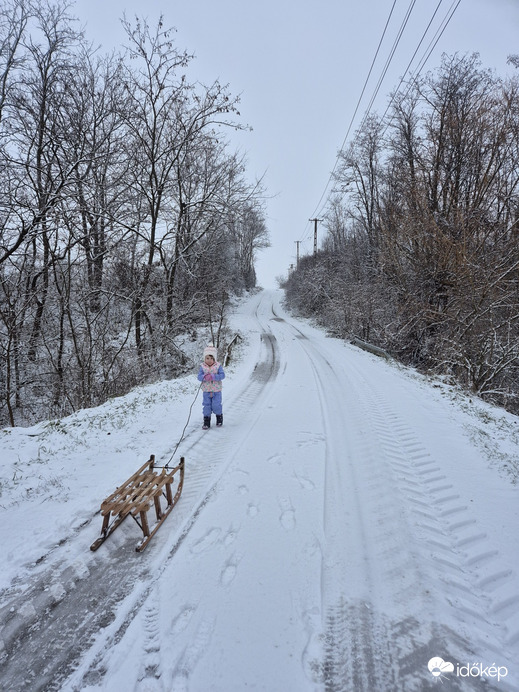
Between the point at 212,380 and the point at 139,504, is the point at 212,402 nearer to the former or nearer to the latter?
the point at 212,380

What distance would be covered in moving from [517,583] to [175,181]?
51.2 feet

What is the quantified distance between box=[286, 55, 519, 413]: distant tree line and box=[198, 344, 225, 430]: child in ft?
25.2

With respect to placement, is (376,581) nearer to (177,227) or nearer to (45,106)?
(177,227)

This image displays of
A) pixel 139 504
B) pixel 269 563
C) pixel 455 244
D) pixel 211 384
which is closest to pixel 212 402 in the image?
pixel 211 384

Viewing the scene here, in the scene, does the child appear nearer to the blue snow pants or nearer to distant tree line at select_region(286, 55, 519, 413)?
the blue snow pants

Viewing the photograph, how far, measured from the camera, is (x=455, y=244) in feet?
38.5

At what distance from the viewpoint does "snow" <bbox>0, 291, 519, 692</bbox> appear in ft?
7.77

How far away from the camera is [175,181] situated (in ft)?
45.1

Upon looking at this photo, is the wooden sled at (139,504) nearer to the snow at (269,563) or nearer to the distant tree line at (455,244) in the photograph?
the snow at (269,563)

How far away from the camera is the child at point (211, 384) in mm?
6664

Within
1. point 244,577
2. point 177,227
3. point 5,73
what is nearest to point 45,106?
point 5,73

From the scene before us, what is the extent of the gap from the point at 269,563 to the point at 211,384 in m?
3.88

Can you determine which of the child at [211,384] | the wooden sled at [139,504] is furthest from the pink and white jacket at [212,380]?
the wooden sled at [139,504]

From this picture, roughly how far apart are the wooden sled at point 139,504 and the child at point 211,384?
230 cm
